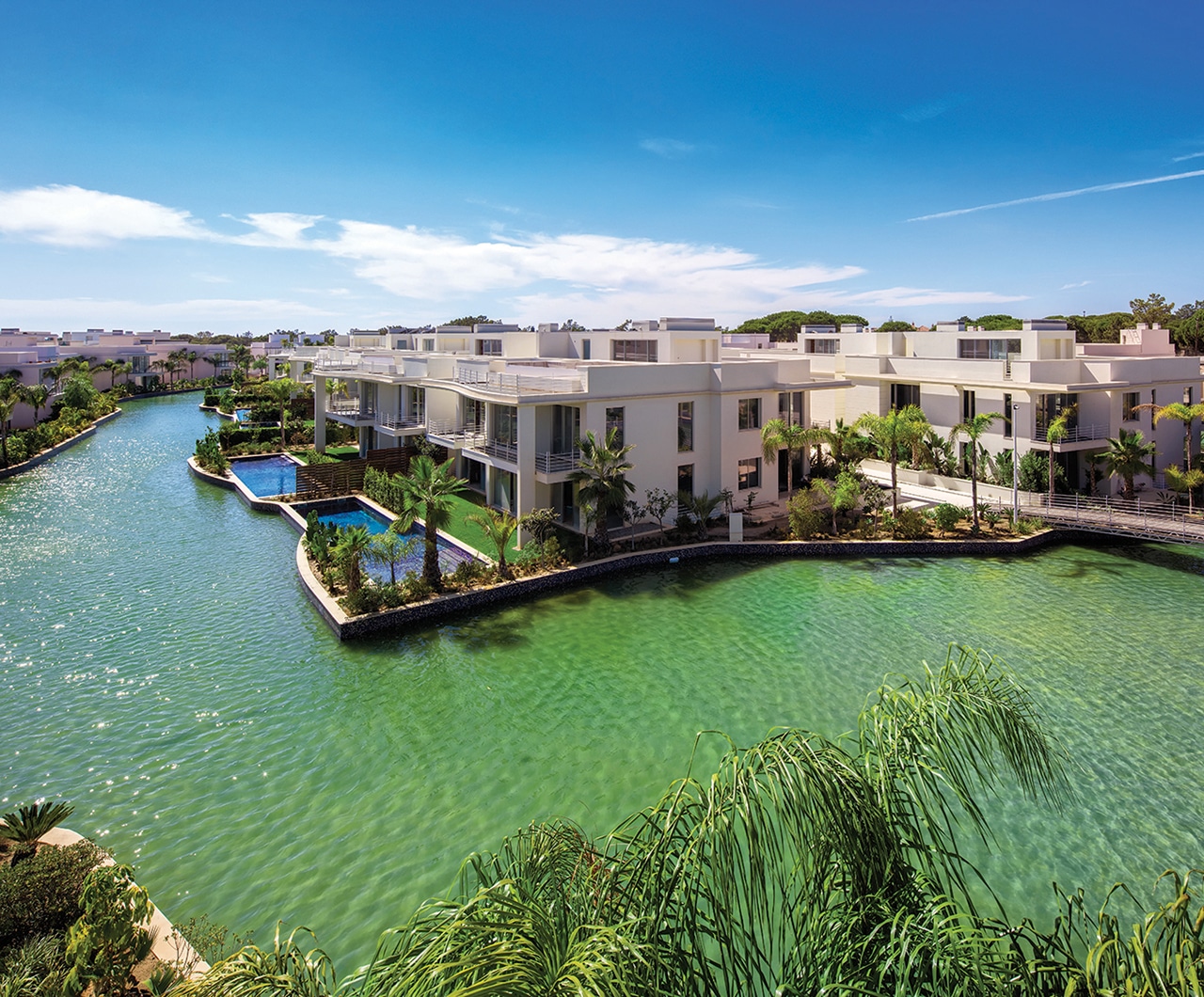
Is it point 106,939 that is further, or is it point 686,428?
point 686,428

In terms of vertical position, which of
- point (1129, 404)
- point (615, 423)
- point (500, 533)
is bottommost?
point (500, 533)

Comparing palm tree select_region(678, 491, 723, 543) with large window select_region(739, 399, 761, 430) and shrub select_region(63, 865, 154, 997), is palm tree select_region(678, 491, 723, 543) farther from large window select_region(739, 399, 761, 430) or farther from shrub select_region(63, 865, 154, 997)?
shrub select_region(63, 865, 154, 997)

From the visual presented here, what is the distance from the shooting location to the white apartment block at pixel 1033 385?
89.6 feet

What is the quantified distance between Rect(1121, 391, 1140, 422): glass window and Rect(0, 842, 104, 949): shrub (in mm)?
33710

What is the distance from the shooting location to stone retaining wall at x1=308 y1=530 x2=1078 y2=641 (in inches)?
700

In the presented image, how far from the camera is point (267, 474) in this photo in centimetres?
3588

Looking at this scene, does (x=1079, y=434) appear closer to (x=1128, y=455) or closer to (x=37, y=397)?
(x=1128, y=455)

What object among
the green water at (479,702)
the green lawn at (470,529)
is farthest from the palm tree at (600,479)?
the green lawn at (470,529)

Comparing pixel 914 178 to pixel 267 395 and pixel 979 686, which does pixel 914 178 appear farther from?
pixel 267 395

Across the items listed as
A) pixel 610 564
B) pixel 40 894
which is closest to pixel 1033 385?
pixel 610 564

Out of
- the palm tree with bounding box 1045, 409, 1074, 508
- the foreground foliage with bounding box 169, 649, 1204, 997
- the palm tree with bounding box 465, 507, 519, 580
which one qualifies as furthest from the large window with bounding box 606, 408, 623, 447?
the foreground foliage with bounding box 169, 649, 1204, 997

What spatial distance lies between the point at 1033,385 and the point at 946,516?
6.94 meters

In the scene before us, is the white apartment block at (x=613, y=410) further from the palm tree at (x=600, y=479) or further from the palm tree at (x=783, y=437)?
the palm tree at (x=600, y=479)

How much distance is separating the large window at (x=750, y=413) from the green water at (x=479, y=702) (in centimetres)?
646
